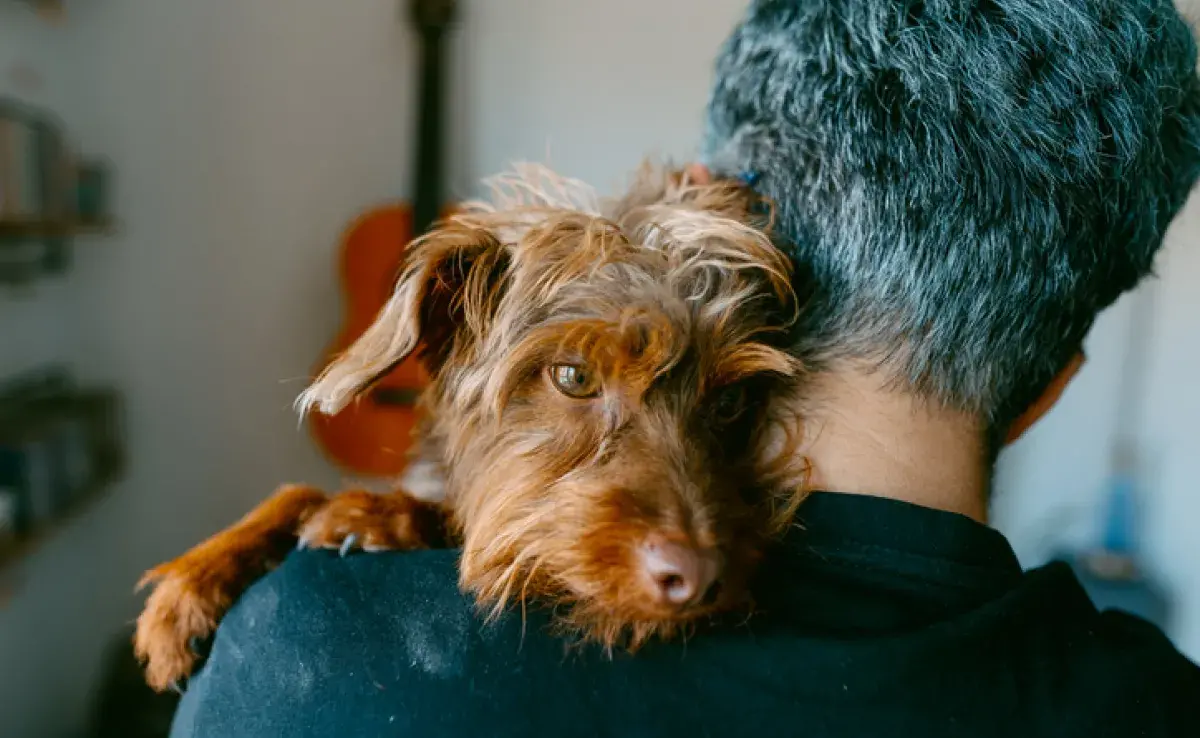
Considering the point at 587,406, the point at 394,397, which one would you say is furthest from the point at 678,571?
the point at 394,397

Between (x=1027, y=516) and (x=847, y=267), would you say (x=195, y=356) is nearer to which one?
(x=847, y=267)

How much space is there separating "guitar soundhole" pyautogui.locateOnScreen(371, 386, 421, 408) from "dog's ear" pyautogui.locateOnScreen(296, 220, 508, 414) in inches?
86.5

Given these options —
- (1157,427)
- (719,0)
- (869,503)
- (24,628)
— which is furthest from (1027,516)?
(24,628)

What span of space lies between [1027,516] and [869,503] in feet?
11.5

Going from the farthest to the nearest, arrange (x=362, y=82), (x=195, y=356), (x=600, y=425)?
(x=362, y=82), (x=195, y=356), (x=600, y=425)

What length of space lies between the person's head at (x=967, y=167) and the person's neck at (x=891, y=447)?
0.8 inches

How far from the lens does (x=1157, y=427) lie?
11.3ft

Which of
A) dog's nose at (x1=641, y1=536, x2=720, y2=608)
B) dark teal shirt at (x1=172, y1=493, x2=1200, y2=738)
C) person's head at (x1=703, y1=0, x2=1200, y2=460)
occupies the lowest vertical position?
dark teal shirt at (x1=172, y1=493, x2=1200, y2=738)

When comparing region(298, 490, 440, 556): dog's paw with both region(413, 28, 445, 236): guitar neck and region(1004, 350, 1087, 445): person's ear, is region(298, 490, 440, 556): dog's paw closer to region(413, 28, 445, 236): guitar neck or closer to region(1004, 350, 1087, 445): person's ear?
region(1004, 350, 1087, 445): person's ear

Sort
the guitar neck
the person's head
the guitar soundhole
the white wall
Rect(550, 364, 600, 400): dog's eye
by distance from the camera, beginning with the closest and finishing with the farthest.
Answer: the person's head → Rect(550, 364, 600, 400): dog's eye → the white wall → the guitar soundhole → the guitar neck

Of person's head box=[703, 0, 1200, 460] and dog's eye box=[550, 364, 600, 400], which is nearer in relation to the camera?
person's head box=[703, 0, 1200, 460]

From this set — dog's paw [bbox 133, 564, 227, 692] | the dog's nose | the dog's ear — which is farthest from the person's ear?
dog's paw [bbox 133, 564, 227, 692]

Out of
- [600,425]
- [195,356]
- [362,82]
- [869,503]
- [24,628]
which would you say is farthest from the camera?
[362,82]

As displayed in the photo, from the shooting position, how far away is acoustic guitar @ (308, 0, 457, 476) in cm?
345
